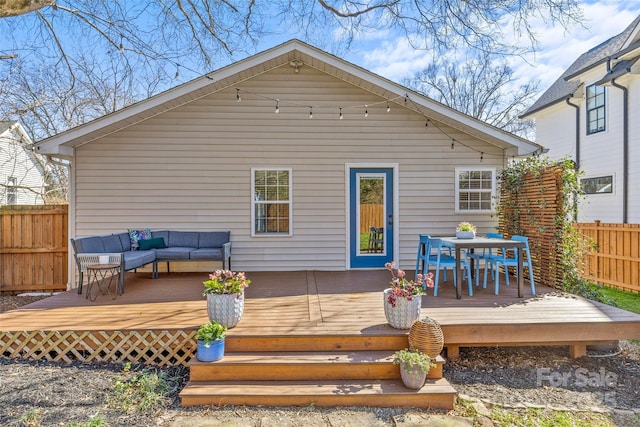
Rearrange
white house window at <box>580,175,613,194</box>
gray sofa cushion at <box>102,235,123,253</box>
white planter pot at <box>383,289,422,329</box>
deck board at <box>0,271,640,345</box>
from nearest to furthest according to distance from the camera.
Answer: white planter pot at <box>383,289,422,329</box> → deck board at <box>0,271,640,345</box> → gray sofa cushion at <box>102,235,123,253</box> → white house window at <box>580,175,613,194</box>

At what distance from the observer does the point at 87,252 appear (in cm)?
552

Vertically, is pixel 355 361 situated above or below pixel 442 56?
below

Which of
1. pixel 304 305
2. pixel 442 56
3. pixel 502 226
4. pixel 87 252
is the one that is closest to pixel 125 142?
pixel 87 252

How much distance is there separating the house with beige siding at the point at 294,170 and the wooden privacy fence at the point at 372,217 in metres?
0.02

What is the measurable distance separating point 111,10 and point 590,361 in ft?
25.5

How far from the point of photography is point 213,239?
22.3ft

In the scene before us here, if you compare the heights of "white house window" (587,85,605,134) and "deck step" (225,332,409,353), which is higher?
"white house window" (587,85,605,134)

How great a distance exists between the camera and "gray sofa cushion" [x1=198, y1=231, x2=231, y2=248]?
267 inches

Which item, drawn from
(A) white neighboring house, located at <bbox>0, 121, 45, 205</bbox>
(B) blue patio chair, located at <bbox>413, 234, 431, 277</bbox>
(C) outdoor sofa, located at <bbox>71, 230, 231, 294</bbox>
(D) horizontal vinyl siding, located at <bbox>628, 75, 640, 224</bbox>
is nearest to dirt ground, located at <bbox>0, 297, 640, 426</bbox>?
(B) blue patio chair, located at <bbox>413, 234, 431, 277</bbox>

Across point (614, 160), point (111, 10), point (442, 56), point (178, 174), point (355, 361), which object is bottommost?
point (355, 361)

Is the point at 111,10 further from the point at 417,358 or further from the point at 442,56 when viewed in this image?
the point at 417,358

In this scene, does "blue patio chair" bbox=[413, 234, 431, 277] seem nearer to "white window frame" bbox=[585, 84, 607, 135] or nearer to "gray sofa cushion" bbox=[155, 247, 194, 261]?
"gray sofa cushion" bbox=[155, 247, 194, 261]

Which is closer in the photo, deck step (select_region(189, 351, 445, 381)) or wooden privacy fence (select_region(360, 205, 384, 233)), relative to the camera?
deck step (select_region(189, 351, 445, 381))

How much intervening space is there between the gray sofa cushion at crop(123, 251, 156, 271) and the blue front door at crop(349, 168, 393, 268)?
364 centimetres
